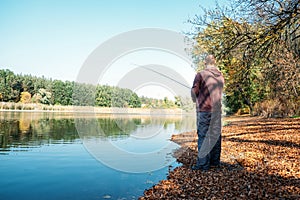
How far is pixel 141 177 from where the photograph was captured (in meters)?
7.13

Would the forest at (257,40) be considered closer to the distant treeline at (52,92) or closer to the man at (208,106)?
the man at (208,106)

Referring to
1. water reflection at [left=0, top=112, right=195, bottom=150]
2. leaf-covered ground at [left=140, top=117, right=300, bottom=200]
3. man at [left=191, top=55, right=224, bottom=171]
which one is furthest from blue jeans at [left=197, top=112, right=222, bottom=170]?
water reflection at [left=0, top=112, right=195, bottom=150]

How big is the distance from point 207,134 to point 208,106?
0.61m

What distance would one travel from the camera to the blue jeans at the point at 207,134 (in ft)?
19.2

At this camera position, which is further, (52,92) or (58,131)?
(52,92)

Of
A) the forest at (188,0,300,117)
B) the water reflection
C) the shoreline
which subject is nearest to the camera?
the forest at (188,0,300,117)

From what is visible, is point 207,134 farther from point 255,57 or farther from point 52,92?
point 52,92

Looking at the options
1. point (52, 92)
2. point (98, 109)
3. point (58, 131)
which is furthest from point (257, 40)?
point (52, 92)

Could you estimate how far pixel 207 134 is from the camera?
5887 millimetres

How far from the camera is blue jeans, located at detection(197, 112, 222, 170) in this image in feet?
19.2

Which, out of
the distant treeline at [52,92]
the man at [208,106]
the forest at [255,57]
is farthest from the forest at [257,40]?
the distant treeline at [52,92]

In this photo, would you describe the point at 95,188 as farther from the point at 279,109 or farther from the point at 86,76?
the point at 279,109

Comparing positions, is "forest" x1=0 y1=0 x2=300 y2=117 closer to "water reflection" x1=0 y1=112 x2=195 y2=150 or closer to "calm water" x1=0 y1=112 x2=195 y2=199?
"calm water" x1=0 y1=112 x2=195 y2=199

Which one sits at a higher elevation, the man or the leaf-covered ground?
the man
